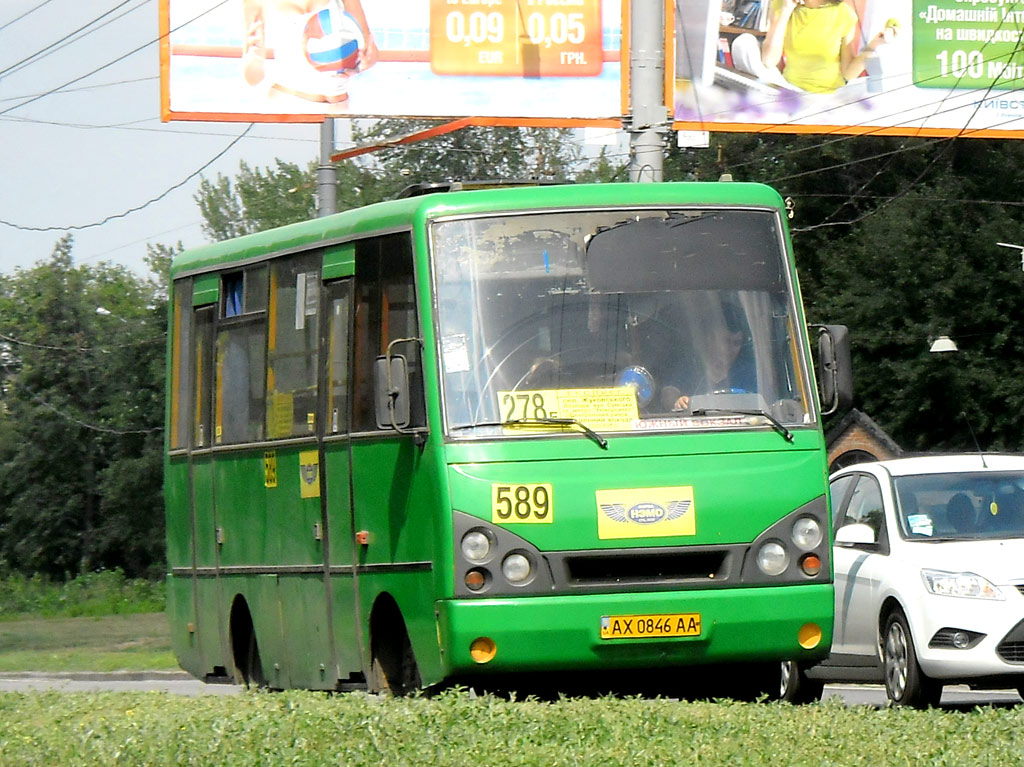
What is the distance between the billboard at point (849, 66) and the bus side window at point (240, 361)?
52.3ft

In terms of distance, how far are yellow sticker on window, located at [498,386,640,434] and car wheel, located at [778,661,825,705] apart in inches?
168

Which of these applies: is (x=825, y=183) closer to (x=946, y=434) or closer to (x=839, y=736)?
(x=946, y=434)

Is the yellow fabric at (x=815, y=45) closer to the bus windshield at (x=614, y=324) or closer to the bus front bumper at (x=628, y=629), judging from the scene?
the bus windshield at (x=614, y=324)

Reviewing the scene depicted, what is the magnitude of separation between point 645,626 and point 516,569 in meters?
0.68

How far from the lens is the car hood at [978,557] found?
12.1m

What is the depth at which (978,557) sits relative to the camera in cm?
1227

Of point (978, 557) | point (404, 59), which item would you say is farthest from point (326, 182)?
point (978, 557)

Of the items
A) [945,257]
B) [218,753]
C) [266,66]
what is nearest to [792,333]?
[218,753]

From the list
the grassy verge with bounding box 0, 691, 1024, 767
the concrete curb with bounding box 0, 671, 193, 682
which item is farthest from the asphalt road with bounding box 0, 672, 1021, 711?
the grassy verge with bounding box 0, 691, 1024, 767

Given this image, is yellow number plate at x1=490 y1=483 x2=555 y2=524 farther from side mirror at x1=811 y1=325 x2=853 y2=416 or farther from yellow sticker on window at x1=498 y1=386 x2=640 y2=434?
side mirror at x1=811 y1=325 x2=853 y2=416

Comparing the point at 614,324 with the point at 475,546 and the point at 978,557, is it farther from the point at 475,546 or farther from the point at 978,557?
the point at 978,557

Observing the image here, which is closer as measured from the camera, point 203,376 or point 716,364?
point 716,364

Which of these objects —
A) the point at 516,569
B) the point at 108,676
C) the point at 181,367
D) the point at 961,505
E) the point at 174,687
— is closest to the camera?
the point at 516,569

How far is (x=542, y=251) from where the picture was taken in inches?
410
